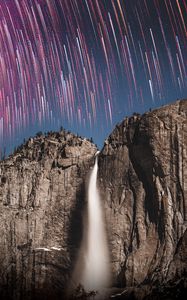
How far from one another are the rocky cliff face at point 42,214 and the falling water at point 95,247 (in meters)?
2.15

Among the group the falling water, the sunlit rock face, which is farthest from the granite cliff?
the falling water

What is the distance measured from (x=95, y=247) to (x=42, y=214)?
479 inches

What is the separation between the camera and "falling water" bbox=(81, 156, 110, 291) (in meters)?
76.8

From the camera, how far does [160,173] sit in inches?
2908

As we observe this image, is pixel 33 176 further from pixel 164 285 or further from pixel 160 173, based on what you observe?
pixel 164 285

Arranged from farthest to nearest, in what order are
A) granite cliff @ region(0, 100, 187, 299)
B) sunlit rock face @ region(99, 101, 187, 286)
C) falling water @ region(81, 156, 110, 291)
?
falling water @ region(81, 156, 110, 291)
granite cliff @ region(0, 100, 187, 299)
sunlit rock face @ region(99, 101, 187, 286)

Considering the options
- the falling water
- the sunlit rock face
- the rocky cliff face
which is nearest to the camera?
the sunlit rock face

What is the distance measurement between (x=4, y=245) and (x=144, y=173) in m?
28.6

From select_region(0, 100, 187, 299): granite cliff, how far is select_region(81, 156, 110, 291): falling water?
1.56 m

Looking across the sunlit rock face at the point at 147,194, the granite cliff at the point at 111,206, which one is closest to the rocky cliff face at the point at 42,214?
the granite cliff at the point at 111,206

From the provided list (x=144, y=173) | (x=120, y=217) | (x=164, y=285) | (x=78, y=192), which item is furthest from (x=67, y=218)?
(x=164, y=285)

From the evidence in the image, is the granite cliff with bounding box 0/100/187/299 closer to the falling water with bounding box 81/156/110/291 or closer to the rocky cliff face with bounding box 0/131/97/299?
the rocky cliff face with bounding box 0/131/97/299

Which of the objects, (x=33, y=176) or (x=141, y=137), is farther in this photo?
(x=33, y=176)

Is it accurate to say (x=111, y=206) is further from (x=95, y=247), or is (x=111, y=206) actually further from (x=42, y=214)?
(x=42, y=214)
